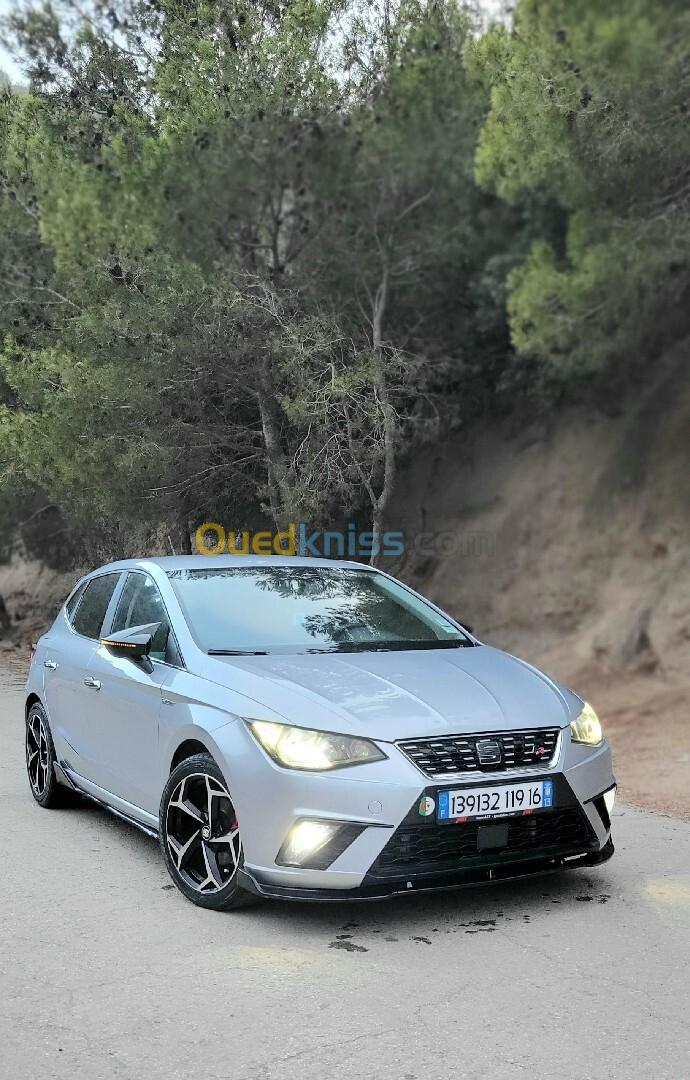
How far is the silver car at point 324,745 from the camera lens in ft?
15.3

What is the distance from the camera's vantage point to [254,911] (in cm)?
509

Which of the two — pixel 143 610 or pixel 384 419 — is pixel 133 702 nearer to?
pixel 143 610

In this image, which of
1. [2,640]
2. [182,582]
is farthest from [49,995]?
[2,640]

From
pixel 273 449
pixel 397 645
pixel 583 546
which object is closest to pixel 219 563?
pixel 397 645

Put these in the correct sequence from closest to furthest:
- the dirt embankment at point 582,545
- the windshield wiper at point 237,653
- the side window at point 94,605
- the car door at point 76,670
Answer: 1. the windshield wiper at point 237,653
2. the car door at point 76,670
3. the side window at point 94,605
4. the dirt embankment at point 582,545

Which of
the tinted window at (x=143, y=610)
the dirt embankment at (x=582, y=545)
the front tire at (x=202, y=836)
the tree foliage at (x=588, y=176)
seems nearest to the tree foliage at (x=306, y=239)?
the tree foliage at (x=588, y=176)

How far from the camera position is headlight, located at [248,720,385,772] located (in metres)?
4.69

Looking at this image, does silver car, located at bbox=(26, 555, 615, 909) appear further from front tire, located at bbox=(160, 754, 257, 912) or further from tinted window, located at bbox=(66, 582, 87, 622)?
tinted window, located at bbox=(66, 582, 87, 622)

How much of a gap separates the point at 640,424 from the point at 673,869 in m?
9.73

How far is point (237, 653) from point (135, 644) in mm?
525

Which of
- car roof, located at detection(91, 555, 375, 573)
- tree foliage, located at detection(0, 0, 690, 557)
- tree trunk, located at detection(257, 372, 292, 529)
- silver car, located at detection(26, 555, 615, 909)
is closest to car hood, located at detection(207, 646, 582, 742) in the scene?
silver car, located at detection(26, 555, 615, 909)

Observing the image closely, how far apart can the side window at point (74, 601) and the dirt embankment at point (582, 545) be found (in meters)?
5.35

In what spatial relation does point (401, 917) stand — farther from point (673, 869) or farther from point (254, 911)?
point (673, 869)

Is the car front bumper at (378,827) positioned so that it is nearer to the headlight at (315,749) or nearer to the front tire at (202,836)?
the headlight at (315,749)
